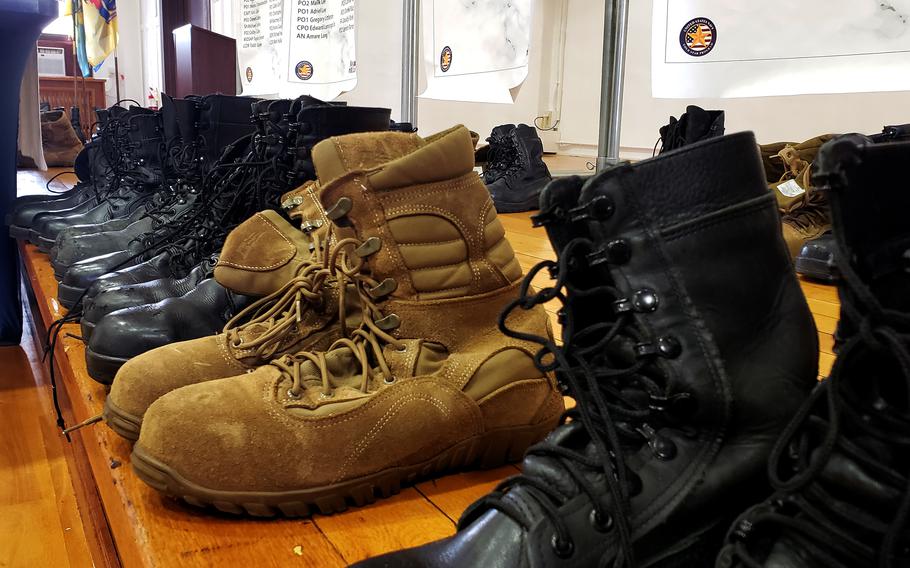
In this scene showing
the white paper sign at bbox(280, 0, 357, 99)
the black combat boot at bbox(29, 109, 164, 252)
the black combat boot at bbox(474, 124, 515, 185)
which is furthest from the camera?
the white paper sign at bbox(280, 0, 357, 99)

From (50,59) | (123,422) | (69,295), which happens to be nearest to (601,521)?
(123,422)

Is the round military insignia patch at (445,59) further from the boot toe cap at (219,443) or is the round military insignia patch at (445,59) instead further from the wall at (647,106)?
the boot toe cap at (219,443)

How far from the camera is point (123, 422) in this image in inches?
29.3

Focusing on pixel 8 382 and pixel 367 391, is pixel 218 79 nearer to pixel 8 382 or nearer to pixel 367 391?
pixel 8 382

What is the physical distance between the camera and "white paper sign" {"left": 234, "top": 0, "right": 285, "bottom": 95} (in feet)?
13.8

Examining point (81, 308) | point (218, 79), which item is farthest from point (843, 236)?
point (218, 79)

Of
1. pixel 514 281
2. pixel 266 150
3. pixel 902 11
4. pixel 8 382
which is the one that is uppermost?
pixel 902 11

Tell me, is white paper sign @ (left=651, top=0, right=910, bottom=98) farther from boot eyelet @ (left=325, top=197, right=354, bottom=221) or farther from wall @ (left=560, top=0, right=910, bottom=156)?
boot eyelet @ (left=325, top=197, right=354, bottom=221)

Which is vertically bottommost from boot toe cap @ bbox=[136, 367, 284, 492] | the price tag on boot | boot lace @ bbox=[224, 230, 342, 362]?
boot toe cap @ bbox=[136, 367, 284, 492]

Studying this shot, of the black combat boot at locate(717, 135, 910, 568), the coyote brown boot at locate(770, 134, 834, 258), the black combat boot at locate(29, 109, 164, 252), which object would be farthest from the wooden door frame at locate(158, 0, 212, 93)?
the black combat boot at locate(717, 135, 910, 568)

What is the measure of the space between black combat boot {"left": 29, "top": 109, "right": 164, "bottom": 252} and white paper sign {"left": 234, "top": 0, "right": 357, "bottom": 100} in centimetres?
172

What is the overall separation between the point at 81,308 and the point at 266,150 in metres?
0.41

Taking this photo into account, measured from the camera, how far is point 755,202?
48cm

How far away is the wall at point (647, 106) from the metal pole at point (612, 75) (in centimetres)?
133
